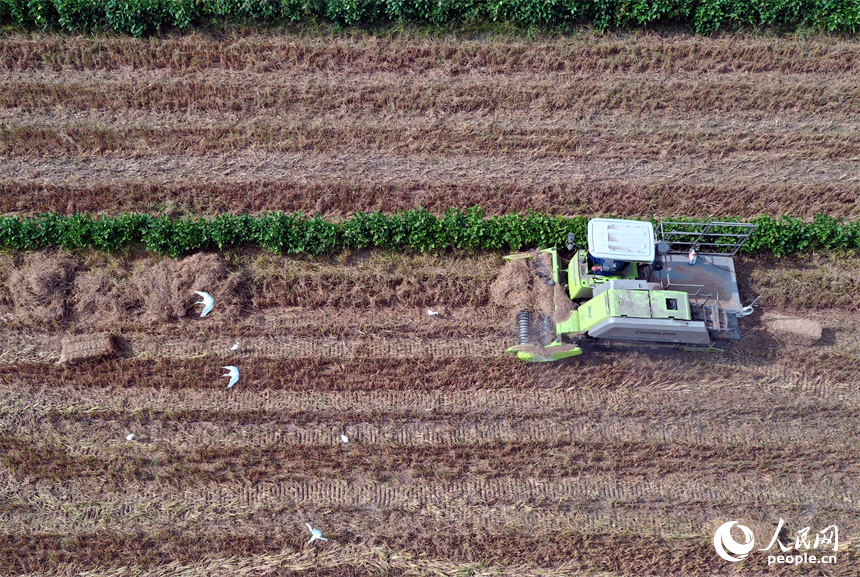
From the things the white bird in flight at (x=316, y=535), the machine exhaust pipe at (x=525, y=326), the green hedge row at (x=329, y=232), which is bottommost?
the white bird in flight at (x=316, y=535)

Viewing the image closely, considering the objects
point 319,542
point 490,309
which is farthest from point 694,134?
point 319,542

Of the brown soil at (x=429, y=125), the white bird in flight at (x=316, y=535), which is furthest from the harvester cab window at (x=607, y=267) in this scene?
the white bird in flight at (x=316, y=535)

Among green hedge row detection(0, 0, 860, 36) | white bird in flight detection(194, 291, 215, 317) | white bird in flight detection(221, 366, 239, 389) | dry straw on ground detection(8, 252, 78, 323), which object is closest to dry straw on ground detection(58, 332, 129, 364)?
dry straw on ground detection(8, 252, 78, 323)

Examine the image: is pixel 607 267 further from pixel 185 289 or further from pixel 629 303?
pixel 185 289

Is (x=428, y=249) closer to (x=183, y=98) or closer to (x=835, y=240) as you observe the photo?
(x=183, y=98)

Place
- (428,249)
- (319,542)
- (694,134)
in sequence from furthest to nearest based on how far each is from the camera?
1. (694,134)
2. (428,249)
3. (319,542)

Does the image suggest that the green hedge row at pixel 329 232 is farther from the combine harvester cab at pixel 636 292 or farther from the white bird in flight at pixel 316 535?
the white bird in flight at pixel 316 535
